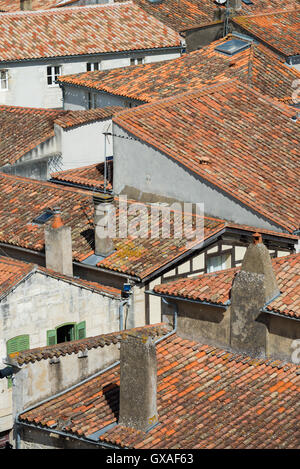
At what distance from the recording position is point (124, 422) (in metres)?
29.9

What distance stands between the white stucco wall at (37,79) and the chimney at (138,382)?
35.6m

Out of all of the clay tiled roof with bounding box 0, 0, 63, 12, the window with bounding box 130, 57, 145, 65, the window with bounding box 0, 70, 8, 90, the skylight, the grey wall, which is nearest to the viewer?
the grey wall

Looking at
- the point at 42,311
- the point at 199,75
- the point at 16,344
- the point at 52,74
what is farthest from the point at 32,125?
the point at 16,344

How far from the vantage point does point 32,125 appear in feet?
171

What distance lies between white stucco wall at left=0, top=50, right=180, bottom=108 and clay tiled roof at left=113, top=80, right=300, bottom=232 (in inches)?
708

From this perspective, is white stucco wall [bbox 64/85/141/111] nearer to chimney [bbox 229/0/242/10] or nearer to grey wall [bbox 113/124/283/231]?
grey wall [bbox 113/124/283/231]

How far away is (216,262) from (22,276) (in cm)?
694

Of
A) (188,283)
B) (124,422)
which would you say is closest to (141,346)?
(124,422)

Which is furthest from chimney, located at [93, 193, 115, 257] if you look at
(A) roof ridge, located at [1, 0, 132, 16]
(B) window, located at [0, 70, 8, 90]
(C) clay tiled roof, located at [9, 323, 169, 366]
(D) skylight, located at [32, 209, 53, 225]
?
(A) roof ridge, located at [1, 0, 132, 16]

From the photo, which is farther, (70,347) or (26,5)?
(26,5)

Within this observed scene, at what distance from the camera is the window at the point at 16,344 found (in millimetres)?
35969

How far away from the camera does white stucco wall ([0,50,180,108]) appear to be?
63875mm

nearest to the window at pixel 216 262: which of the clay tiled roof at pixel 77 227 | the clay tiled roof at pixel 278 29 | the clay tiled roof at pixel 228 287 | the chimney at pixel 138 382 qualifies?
the clay tiled roof at pixel 77 227

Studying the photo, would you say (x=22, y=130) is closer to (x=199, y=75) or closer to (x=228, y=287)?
(x=199, y=75)
